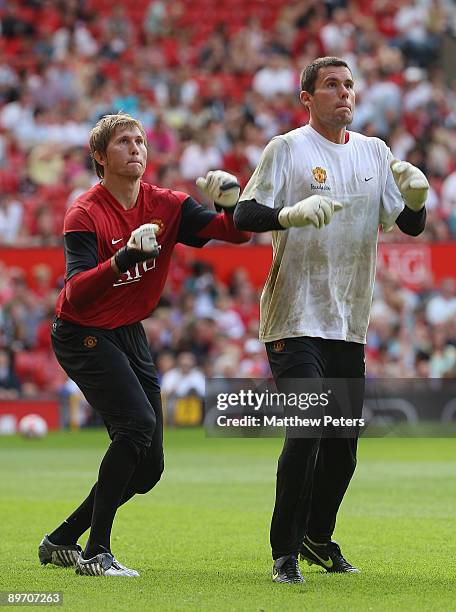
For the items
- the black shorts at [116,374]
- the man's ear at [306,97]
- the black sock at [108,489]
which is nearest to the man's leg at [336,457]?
the black shorts at [116,374]

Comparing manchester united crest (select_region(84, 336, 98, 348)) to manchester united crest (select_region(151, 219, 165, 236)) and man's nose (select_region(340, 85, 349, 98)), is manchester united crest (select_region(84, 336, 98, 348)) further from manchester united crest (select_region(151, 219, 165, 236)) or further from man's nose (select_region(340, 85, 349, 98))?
man's nose (select_region(340, 85, 349, 98))

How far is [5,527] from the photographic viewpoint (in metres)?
9.97

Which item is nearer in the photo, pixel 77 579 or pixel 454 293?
pixel 77 579

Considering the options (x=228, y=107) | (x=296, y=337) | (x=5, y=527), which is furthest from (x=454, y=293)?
(x=296, y=337)

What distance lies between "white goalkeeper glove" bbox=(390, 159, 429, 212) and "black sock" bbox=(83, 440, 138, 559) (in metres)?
1.99

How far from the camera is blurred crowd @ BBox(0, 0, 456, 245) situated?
24.2 meters

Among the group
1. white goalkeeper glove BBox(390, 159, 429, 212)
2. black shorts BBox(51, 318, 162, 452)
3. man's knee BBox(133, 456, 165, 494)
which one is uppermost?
white goalkeeper glove BBox(390, 159, 429, 212)

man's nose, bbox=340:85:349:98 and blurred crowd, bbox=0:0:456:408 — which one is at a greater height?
blurred crowd, bbox=0:0:456:408

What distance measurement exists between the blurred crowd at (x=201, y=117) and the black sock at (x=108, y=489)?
42.4 ft

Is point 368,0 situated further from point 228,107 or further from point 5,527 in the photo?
point 5,527

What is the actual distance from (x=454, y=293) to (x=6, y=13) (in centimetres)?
1312

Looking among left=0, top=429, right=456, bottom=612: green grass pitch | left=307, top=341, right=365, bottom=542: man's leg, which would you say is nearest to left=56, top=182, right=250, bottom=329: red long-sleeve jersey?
left=307, top=341, right=365, bottom=542: man's leg

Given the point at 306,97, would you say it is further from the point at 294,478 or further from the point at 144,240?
the point at 294,478

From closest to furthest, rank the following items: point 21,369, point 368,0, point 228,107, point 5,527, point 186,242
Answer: point 186,242
point 5,527
point 21,369
point 228,107
point 368,0
